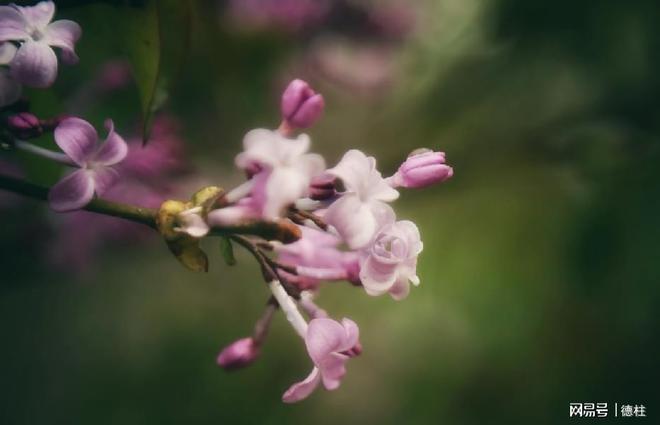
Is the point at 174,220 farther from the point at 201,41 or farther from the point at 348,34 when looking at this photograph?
the point at 348,34

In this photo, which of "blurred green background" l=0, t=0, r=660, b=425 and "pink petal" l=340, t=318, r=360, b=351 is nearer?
"pink petal" l=340, t=318, r=360, b=351

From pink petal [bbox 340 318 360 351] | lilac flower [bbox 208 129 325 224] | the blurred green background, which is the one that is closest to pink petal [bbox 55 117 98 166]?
lilac flower [bbox 208 129 325 224]

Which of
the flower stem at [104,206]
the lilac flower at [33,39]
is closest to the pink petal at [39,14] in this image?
the lilac flower at [33,39]

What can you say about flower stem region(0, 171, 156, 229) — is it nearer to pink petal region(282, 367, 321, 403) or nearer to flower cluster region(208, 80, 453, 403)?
flower cluster region(208, 80, 453, 403)

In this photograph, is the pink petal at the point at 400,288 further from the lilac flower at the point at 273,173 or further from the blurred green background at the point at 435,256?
the blurred green background at the point at 435,256

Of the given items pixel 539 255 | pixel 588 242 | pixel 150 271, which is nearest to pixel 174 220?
pixel 588 242
